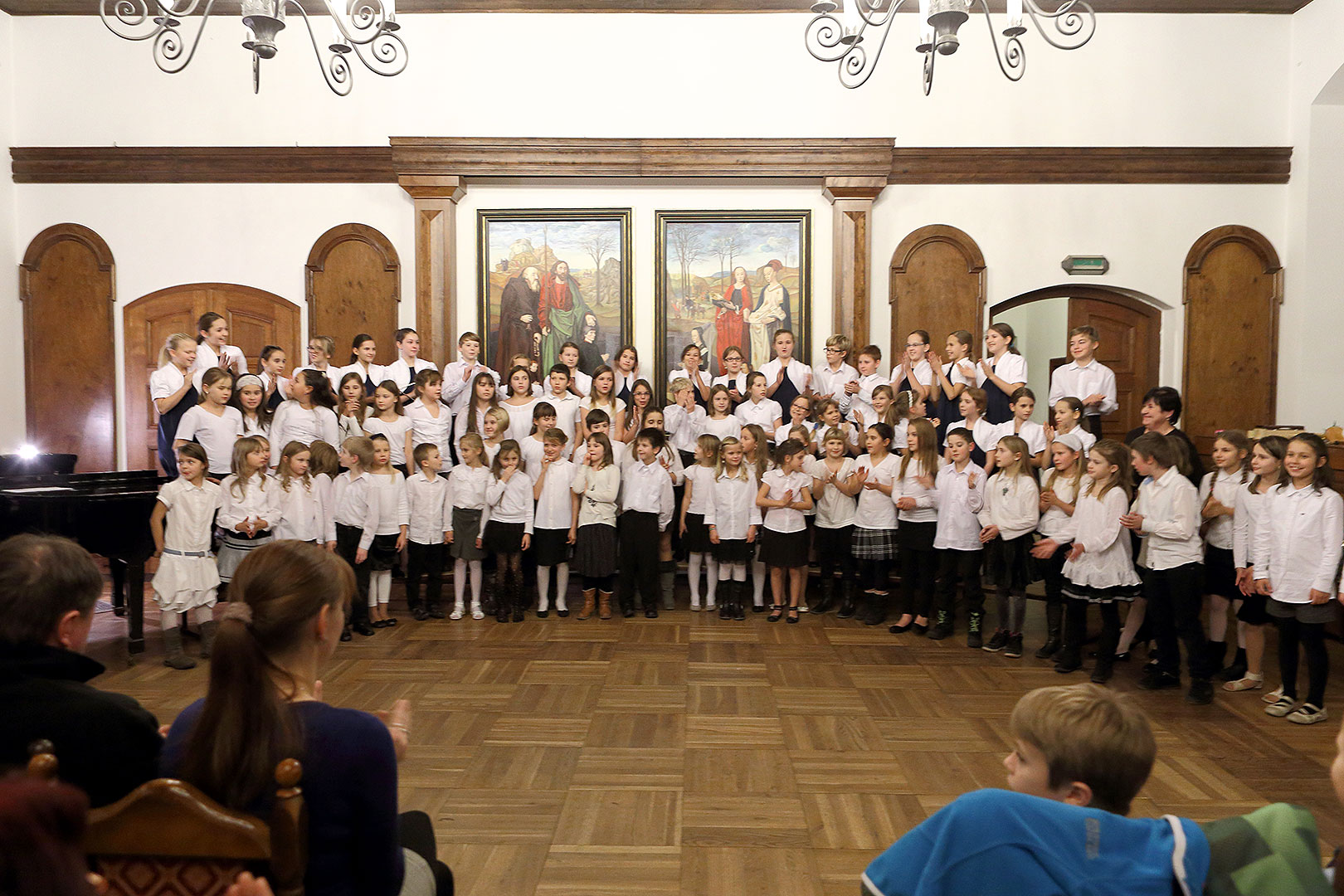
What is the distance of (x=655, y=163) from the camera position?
Result: 910 centimetres

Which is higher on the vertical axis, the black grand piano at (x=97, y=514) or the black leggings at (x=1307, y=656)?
the black grand piano at (x=97, y=514)

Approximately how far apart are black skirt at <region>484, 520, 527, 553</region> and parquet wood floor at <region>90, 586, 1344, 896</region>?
707 mm

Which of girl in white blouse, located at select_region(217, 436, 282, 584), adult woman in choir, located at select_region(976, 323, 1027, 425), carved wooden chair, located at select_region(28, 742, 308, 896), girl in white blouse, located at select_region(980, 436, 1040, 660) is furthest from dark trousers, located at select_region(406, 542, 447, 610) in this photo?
carved wooden chair, located at select_region(28, 742, 308, 896)

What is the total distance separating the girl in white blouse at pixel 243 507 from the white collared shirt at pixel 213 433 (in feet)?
1.43

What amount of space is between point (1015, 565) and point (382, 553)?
4452 mm

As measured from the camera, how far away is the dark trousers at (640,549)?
24.4ft

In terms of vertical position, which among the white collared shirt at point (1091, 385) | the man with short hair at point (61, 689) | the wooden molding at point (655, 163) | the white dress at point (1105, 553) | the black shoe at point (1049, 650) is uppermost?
the wooden molding at point (655, 163)

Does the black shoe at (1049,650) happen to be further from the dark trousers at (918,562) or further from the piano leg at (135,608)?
the piano leg at (135,608)

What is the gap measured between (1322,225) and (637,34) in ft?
22.0

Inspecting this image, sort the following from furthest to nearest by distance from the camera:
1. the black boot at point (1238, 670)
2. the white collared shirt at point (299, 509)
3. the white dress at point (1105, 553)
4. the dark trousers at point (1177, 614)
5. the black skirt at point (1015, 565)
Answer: the white collared shirt at point (299, 509) < the black skirt at point (1015, 565) < the black boot at point (1238, 670) < the white dress at point (1105, 553) < the dark trousers at point (1177, 614)

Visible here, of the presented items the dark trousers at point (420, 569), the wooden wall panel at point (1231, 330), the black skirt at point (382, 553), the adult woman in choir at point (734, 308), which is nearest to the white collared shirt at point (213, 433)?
the black skirt at point (382, 553)

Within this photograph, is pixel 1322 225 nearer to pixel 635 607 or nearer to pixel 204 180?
pixel 635 607

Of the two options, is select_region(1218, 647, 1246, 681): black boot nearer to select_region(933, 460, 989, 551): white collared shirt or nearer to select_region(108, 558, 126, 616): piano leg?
select_region(933, 460, 989, 551): white collared shirt

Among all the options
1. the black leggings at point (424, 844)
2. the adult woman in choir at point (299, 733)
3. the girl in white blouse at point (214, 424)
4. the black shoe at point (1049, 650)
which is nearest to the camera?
the adult woman in choir at point (299, 733)
